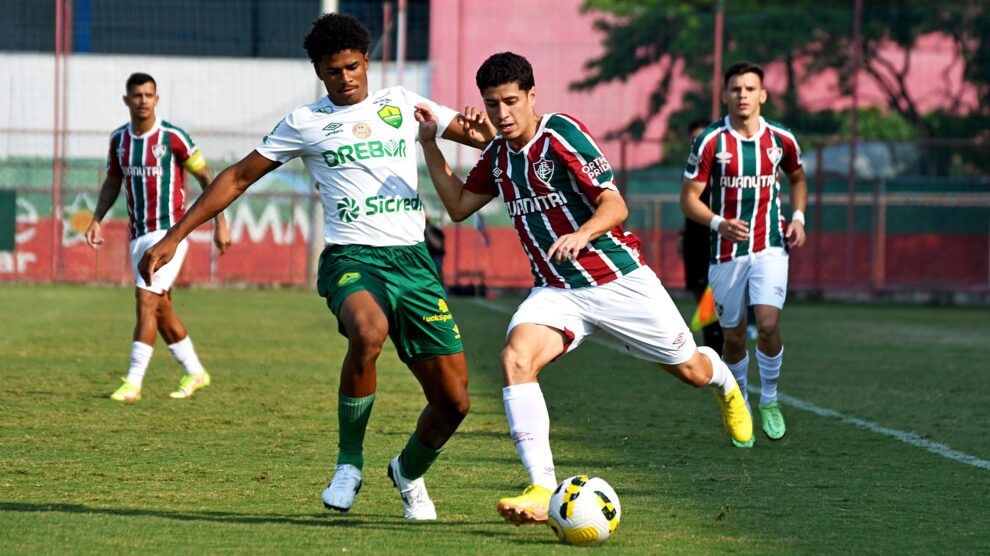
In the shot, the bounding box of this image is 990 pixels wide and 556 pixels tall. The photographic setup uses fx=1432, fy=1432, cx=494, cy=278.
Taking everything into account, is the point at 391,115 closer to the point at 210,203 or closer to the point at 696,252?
the point at 210,203

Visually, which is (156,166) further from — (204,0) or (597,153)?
(204,0)

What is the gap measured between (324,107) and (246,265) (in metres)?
19.9

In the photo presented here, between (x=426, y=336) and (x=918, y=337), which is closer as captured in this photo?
(x=426, y=336)

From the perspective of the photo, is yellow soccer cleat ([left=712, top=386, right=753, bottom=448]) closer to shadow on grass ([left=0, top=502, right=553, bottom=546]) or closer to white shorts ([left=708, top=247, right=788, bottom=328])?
white shorts ([left=708, top=247, right=788, bottom=328])

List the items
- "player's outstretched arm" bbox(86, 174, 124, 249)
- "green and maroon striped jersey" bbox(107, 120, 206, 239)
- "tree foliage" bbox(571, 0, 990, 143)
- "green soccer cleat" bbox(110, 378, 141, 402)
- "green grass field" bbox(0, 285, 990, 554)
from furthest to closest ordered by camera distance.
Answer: "tree foliage" bbox(571, 0, 990, 143), "player's outstretched arm" bbox(86, 174, 124, 249), "green and maroon striped jersey" bbox(107, 120, 206, 239), "green soccer cleat" bbox(110, 378, 141, 402), "green grass field" bbox(0, 285, 990, 554)

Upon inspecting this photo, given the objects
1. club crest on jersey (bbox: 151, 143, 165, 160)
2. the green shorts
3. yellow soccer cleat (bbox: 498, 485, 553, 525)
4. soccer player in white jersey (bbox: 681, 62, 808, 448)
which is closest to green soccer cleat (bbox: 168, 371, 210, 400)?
club crest on jersey (bbox: 151, 143, 165, 160)

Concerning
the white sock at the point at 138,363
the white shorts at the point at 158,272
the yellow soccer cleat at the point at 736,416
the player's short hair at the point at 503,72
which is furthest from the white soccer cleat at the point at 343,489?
the white shorts at the point at 158,272

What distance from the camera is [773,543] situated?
16.9 ft

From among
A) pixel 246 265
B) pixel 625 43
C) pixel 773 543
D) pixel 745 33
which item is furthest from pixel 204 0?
pixel 773 543

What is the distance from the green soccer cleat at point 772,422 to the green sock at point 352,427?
3.07m

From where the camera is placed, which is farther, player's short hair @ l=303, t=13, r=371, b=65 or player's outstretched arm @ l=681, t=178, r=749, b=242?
player's outstretched arm @ l=681, t=178, r=749, b=242

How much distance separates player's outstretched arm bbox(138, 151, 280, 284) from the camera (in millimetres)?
5527

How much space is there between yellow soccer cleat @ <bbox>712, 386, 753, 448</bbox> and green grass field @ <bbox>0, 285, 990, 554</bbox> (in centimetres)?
9

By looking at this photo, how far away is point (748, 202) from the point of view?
8.52 m
